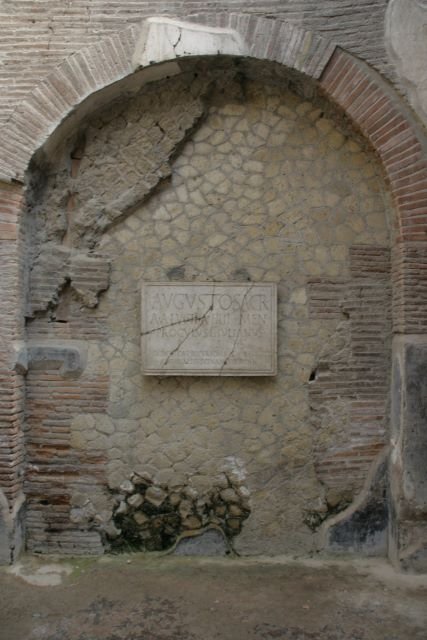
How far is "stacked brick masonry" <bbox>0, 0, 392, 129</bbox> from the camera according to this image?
3734 millimetres

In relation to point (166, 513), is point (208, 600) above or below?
below

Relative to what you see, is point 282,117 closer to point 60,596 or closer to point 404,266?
point 404,266

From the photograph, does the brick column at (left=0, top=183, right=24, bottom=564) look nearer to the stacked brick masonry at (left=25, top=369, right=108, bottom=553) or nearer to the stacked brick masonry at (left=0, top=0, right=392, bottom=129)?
the stacked brick masonry at (left=25, top=369, right=108, bottom=553)

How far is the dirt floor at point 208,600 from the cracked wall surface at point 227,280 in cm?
29

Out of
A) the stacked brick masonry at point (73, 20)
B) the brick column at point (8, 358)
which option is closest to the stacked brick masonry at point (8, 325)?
the brick column at point (8, 358)

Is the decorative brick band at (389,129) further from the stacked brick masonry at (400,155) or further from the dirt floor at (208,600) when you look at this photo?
the dirt floor at (208,600)

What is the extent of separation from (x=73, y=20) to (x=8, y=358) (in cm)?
236

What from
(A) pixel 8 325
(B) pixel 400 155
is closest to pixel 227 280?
(B) pixel 400 155

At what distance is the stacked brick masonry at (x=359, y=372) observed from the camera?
3.99m

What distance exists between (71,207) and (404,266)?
243 centimetres

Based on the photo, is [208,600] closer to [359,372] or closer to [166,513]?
[166,513]

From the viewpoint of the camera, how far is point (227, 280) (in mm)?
4012

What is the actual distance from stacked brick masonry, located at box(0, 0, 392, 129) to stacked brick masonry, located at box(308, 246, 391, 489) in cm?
163

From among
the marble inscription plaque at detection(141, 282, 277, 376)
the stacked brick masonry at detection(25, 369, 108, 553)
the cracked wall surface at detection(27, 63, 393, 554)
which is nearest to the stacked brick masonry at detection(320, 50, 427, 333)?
the cracked wall surface at detection(27, 63, 393, 554)
